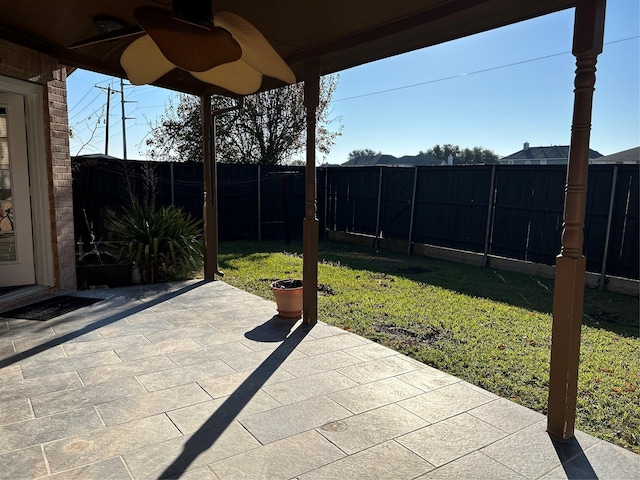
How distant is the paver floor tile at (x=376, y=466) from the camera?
2035 millimetres

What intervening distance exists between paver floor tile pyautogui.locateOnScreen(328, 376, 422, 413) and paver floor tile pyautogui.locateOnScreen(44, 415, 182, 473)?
1006 mm

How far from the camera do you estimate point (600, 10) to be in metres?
2.26

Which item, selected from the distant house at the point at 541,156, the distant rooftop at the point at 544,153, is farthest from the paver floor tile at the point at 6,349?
the distant rooftop at the point at 544,153

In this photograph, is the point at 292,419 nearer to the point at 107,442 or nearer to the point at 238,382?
the point at 238,382

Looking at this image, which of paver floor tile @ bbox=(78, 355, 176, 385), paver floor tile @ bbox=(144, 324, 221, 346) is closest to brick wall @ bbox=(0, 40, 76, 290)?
paver floor tile @ bbox=(144, 324, 221, 346)

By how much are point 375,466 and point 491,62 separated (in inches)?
724

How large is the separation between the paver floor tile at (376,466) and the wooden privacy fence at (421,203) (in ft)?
19.0

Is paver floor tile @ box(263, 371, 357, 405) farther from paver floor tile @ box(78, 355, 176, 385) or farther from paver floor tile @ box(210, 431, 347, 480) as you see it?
paver floor tile @ box(78, 355, 176, 385)

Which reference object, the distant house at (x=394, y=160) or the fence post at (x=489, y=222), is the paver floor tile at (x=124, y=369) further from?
the distant house at (x=394, y=160)

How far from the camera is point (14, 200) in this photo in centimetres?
497

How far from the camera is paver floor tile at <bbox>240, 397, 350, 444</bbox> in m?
2.39

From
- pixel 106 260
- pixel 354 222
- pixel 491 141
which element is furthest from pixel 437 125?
pixel 106 260

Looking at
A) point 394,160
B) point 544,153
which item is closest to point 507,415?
point 544,153

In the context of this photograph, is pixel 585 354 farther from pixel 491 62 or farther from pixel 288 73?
pixel 491 62
